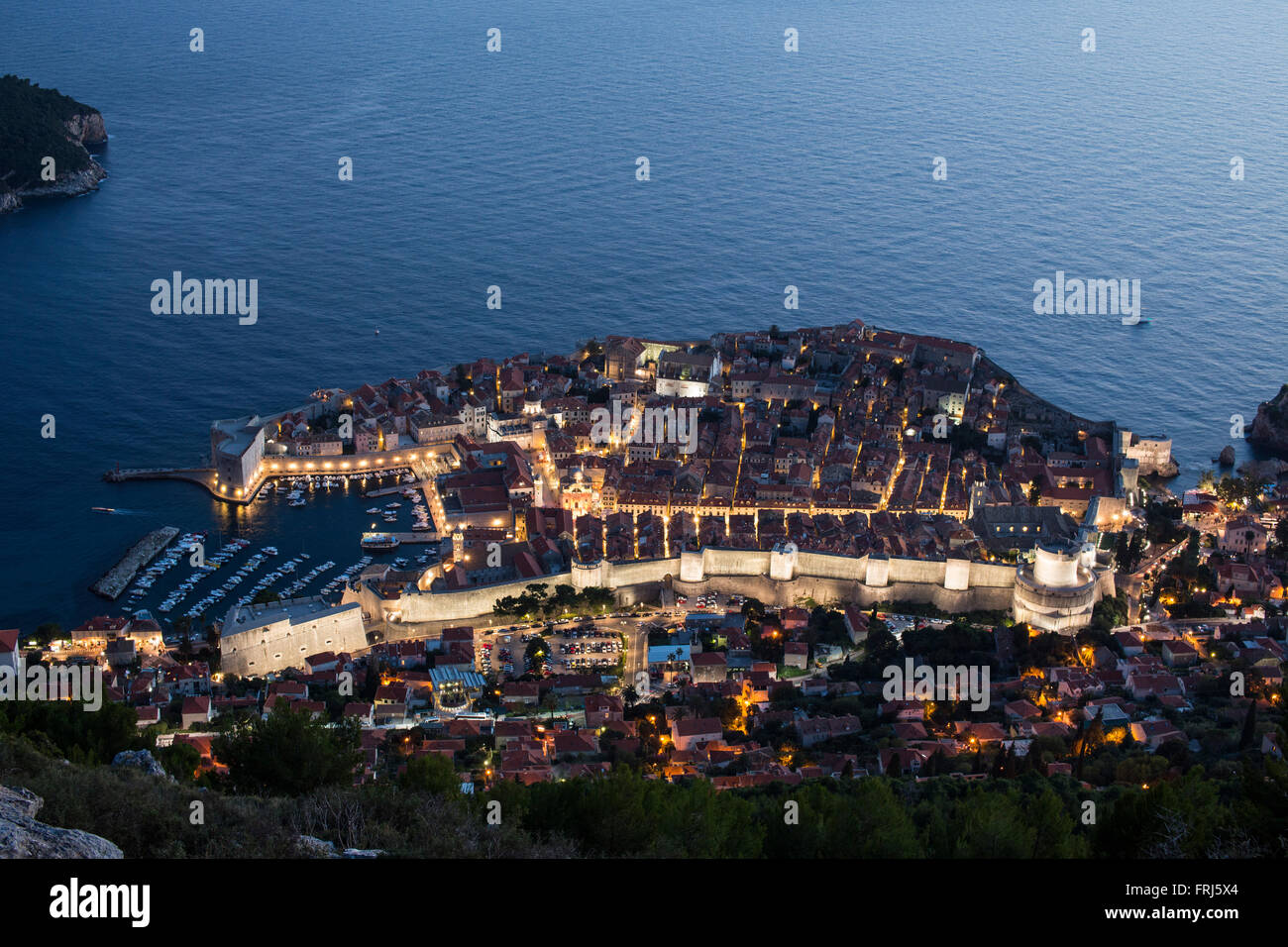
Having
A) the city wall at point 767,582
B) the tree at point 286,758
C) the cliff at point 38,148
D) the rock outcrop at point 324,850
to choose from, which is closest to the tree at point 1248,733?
the city wall at point 767,582

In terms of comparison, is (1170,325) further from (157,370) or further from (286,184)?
(286,184)

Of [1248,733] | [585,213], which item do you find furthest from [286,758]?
[585,213]

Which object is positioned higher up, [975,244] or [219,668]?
[975,244]

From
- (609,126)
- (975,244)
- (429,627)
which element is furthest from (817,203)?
(429,627)

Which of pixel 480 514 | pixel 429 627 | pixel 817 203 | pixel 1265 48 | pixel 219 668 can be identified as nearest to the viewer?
pixel 219 668

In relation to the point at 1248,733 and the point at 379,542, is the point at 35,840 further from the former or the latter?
the point at 379,542
